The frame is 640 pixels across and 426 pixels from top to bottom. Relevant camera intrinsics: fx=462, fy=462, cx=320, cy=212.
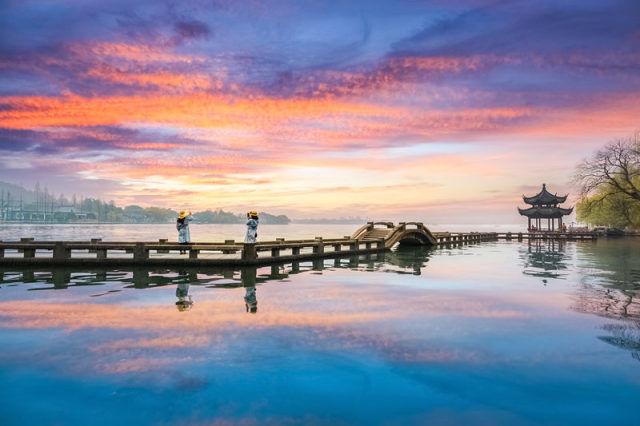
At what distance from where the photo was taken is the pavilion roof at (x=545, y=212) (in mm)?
75688

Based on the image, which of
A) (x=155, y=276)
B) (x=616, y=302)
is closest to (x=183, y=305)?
(x=155, y=276)

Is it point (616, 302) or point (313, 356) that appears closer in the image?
point (313, 356)

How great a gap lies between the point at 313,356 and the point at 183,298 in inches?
249

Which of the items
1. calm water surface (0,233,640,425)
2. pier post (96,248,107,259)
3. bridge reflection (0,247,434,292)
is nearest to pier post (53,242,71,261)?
bridge reflection (0,247,434,292)

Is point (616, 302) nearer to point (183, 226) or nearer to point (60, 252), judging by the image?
point (183, 226)

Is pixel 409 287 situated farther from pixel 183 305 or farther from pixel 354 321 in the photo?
pixel 183 305

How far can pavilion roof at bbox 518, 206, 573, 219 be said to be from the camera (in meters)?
75.7

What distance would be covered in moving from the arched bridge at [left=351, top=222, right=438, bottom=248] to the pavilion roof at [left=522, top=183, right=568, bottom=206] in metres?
41.5

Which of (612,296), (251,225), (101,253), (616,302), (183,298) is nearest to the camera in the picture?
(183,298)

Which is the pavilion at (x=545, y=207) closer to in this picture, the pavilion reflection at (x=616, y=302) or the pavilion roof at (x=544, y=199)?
the pavilion roof at (x=544, y=199)

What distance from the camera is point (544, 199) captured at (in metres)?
77.3

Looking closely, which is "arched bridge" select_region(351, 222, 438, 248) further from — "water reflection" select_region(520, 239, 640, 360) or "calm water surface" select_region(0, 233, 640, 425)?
"calm water surface" select_region(0, 233, 640, 425)

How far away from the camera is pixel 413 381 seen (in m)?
6.62

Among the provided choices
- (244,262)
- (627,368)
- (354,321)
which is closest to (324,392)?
(354,321)
